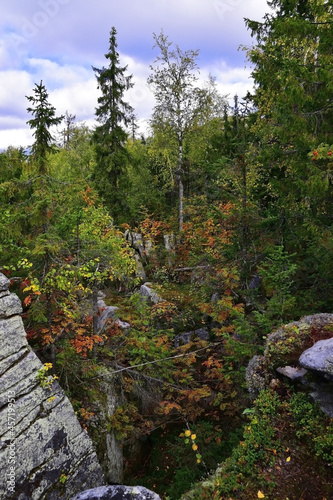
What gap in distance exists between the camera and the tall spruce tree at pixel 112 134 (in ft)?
59.6

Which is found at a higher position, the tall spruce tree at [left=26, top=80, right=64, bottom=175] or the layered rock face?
the tall spruce tree at [left=26, top=80, right=64, bottom=175]

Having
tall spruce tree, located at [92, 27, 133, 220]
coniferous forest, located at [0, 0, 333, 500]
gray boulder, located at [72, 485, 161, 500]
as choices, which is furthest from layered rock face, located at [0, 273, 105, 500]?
tall spruce tree, located at [92, 27, 133, 220]

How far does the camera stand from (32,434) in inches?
255

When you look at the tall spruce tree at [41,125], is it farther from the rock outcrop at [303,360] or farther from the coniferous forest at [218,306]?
the rock outcrop at [303,360]

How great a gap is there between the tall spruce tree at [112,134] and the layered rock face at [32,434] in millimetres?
12789

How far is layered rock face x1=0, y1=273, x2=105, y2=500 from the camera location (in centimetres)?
613

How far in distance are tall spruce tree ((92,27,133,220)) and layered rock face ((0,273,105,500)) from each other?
12789mm

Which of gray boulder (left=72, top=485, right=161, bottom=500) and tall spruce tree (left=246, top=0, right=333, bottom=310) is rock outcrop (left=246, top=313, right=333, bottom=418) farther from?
gray boulder (left=72, top=485, right=161, bottom=500)

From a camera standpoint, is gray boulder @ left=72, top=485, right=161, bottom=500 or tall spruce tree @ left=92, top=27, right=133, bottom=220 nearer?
gray boulder @ left=72, top=485, right=161, bottom=500

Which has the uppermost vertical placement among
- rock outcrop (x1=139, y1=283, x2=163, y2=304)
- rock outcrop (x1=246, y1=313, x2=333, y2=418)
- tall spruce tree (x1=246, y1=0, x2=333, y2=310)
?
tall spruce tree (x1=246, y1=0, x2=333, y2=310)

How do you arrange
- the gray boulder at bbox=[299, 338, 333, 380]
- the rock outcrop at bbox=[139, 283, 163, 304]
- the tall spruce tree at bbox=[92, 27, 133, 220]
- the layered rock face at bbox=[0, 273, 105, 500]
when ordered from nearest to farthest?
1. the gray boulder at bbox=[299, 338, 333, 380]
2. the layered rock face at bbox=[0, 273, 105, 500]
3. the rock outcrop at bbox=[139, 283, 163, 304]
4. the tall spruce tree at bbox=[92, 27, 133, 220]

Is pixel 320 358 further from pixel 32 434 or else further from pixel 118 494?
pixel 32 434

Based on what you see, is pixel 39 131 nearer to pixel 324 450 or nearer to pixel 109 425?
pixel 109 425

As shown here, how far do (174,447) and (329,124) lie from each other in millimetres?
10599
